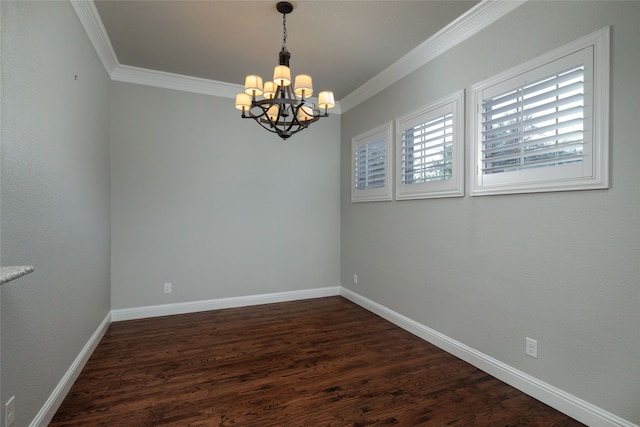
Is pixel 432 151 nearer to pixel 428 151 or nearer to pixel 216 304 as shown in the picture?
pixel 428 151

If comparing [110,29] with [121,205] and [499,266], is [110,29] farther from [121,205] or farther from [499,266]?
[499,266]

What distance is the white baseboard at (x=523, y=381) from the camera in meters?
1.86

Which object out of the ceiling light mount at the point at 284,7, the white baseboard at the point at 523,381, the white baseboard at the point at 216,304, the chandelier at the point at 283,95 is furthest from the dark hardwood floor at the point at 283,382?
the ceiling light mount at the point at 284,7

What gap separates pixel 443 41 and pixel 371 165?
1619 millimetres

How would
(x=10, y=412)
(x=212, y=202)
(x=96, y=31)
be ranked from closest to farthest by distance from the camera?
(x=10, y=412) → (x=96, y=31) → (x=212, y=202)

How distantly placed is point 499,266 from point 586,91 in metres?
1.30

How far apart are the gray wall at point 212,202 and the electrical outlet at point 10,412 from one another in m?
2.32

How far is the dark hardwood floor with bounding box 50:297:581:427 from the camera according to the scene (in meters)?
1.97

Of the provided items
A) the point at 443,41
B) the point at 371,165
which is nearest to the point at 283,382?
the point at 371,165

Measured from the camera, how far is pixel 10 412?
1.48 meters

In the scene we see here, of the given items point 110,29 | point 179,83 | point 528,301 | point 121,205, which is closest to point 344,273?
point 528,301

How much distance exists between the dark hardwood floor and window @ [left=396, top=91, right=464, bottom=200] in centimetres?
154

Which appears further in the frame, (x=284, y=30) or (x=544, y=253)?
(x=284, y=30)

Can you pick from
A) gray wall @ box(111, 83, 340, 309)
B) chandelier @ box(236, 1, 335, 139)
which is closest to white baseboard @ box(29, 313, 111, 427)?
gray wall @ box(111, 83, 340, 309)
